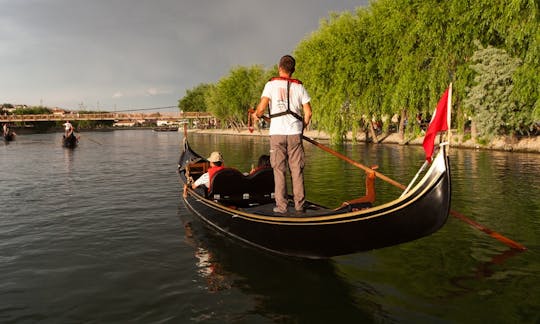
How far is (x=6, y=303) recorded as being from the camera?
5199 millimetres

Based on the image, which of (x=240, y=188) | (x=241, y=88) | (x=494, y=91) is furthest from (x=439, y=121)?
(x=241, y=88)

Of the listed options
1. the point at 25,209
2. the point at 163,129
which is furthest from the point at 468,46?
the point at 163,129

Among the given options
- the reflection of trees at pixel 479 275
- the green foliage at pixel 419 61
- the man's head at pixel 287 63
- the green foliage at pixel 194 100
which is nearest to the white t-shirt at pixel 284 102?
the man's head at pixel 287 63

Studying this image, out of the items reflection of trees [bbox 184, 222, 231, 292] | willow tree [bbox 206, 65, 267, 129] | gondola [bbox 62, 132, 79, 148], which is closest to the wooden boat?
reflection of trees [bbox 184, 222, 231, 292]

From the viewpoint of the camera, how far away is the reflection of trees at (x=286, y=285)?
4.84 meters

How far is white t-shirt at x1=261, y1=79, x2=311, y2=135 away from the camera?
218 inches

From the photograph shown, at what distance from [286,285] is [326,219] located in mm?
1343

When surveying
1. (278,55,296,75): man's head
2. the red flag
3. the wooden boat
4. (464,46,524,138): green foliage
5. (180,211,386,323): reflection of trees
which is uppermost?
(464,46,524,138): green foliage

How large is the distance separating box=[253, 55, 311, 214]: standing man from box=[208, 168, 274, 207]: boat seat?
1.92 meters

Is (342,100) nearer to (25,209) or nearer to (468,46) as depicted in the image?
(468,46)

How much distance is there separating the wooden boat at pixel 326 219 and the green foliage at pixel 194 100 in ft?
396

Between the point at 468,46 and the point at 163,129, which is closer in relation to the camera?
the point at 468,46

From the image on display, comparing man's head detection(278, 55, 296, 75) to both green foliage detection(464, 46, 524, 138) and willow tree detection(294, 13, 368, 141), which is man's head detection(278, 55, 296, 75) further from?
willow tree detection(294, 13, 368, 141)

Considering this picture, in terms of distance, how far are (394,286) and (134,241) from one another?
5239 mm
